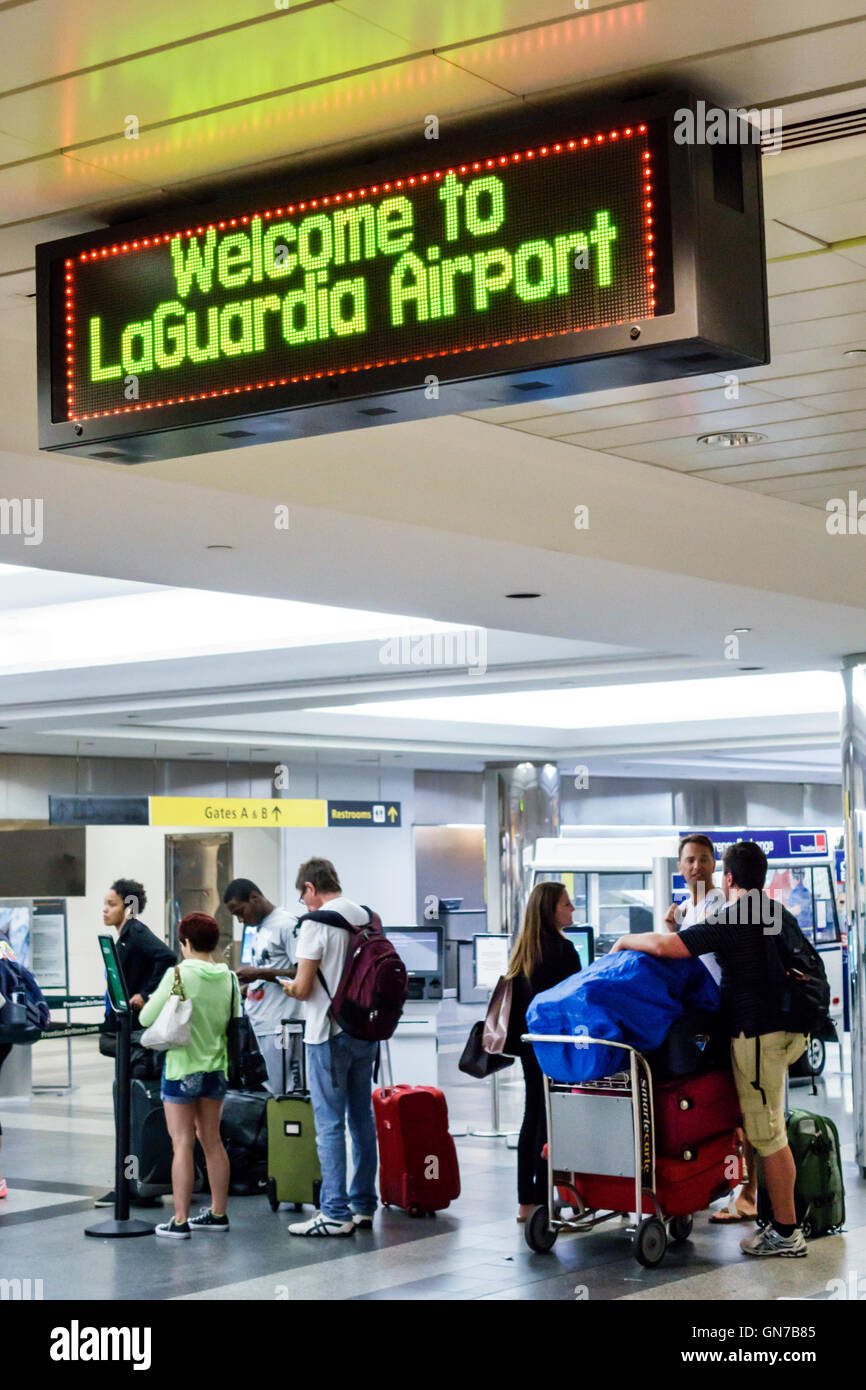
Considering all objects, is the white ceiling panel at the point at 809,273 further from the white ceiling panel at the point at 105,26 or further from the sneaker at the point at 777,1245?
the sneaker at the point at 777,1245

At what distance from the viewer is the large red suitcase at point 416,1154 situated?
9352 mm

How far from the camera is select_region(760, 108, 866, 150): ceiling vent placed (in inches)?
142

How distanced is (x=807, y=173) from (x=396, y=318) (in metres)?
1.30

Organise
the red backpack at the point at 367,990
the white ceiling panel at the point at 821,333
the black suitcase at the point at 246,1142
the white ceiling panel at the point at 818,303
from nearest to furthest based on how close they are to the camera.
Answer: the white ceiling panel at the point at 818,303 < the white ceiling panel at the point at 821,333 < the red backpack at the point at 367,990 < the black suitcase at the point at 246,1142

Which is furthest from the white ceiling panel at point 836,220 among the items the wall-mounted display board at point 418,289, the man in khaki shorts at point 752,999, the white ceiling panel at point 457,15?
the man in khaki shorts at point 752,999

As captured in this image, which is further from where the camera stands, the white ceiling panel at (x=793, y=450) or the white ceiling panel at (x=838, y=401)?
the white ceiling panel at (x=793, y=450)

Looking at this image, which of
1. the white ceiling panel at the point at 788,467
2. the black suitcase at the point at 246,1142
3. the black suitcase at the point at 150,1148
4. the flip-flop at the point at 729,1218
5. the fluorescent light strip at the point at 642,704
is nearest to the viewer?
the white ceiling panel at the point at 788,467

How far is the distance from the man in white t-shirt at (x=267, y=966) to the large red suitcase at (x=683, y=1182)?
2999 millimetres

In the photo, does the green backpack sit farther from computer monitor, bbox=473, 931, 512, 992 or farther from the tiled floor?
computer monitor, bbox=473, 931, 512, 992

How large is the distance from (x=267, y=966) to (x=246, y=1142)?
1.46 meters

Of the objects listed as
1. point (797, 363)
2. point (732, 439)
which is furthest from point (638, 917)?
point (797, 363)

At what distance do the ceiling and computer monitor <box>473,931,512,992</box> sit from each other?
2.26 metres

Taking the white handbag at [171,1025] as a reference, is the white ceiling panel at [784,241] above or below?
above

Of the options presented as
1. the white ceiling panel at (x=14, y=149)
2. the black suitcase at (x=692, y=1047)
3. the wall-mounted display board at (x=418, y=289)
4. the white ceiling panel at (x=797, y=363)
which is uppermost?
the white ceiling panel at (x=14, y=149)
